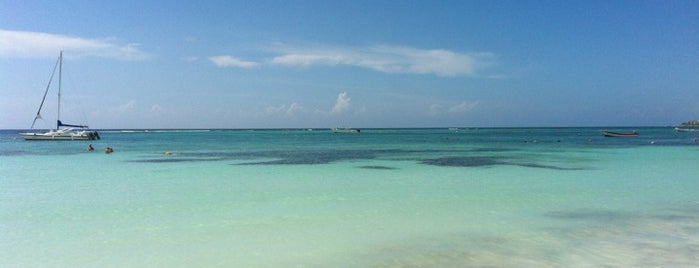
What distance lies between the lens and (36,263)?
6840mm

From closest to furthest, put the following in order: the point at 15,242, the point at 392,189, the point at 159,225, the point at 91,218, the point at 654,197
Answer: the point at 15,242 < the point at 159,225 < the point at 91,218 < the point at 654,197 < the point at 392,189

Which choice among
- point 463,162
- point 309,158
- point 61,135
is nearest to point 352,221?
point 463,162

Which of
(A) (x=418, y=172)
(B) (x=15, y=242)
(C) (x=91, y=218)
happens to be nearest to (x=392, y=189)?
(A) (x=418, y=172)

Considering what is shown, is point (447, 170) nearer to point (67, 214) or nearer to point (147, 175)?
point (147, 175)

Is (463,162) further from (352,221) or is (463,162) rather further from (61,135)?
(61,135)

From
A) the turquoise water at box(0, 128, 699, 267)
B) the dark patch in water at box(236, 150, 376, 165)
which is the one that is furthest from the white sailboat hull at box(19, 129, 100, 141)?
the turquoise water at box(0, 128, 699, 267)

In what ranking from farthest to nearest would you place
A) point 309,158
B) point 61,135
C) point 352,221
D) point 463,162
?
point 61,135, point 309,158, point 463,162, point 352,221

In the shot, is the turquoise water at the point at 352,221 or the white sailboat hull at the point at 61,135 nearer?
the turquoise water at the point at 352,221

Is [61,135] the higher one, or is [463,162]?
[61,135]

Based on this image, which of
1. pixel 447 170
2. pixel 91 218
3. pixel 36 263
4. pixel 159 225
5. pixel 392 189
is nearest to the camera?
pixel 36 263

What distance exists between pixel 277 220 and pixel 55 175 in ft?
42.3

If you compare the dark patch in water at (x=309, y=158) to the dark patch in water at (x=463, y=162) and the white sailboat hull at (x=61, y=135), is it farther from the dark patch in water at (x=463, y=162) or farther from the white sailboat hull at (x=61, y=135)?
the white sailboat hull at (x=61, y=135)

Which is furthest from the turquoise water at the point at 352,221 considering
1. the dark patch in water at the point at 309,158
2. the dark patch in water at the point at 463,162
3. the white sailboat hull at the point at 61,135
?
the white sailboat hull at the point at 61,135

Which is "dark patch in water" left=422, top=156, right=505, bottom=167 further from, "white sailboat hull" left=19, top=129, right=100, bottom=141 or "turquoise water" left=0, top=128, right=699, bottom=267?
"white sailboat hull" left=19, top=129, right=100, bottom=141
